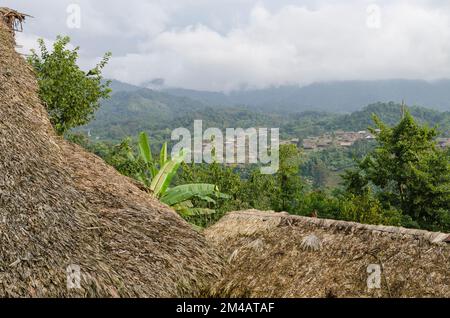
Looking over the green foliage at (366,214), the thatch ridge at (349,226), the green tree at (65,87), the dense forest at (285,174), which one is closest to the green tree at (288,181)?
the dense forest at (285,174)

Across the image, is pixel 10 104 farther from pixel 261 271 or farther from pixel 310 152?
pixel 310 152

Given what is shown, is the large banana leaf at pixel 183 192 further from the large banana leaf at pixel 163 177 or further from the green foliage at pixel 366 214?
the green foliage at pixel 366 214

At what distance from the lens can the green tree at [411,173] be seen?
67.8 feet

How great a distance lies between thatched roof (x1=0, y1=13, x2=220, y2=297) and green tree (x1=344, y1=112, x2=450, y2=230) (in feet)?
55.0

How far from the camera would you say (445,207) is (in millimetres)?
20719

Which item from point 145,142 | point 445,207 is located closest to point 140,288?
point 145,142

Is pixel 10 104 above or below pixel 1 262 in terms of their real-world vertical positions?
above

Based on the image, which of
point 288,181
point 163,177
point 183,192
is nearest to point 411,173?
point 288,181

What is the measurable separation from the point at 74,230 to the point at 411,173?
1858 centimetres

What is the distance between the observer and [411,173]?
2089cm

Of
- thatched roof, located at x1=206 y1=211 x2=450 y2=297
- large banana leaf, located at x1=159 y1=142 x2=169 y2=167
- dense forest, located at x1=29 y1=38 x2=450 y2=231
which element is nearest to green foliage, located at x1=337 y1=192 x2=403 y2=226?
dense forest, located at x1=29 y1=38 x2=450 y2=231

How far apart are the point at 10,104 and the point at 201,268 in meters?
3.65

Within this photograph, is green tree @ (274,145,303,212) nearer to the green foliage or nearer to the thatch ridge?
the green foliage

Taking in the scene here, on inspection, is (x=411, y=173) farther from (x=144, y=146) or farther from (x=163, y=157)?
(x=144, y=146)
